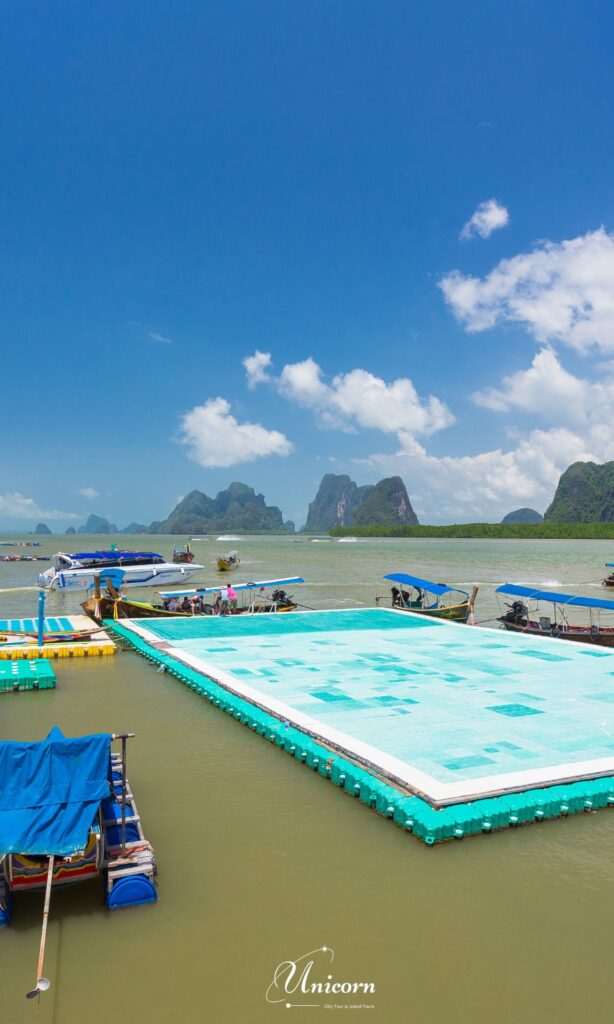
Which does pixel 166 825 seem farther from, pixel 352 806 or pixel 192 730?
pixel 192 730

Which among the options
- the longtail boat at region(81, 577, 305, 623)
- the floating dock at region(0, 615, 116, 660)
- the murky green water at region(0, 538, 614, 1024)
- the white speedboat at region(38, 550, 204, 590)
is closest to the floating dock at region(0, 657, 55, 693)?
the floating dock at region(0, 615, 116, 660)

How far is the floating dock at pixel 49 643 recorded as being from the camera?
1834 cm

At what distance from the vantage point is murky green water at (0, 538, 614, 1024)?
5.45 meters

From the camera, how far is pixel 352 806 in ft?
29.1

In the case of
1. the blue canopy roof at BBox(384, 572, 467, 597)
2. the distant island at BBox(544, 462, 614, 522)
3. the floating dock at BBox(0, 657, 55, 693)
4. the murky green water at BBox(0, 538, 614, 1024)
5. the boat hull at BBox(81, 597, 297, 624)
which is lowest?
the murky green water at BBox(0, 538, 614, 1024)

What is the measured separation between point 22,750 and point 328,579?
45.6m

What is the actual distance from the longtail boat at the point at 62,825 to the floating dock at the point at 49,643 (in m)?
12.6

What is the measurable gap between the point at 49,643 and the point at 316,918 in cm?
1502

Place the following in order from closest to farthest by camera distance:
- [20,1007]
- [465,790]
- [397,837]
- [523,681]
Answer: [20,1007], [397,837], [465,790], [523,681]

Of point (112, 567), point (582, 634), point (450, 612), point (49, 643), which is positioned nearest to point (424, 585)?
point (450, 612)

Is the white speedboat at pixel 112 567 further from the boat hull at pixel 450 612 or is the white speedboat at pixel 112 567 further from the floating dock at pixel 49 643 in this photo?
the boat hull at pixel 450 612

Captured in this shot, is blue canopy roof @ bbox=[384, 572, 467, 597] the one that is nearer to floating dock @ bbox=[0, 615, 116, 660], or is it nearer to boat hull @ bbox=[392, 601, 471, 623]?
boat hull @ bbox=[392, 601, 471, 623]

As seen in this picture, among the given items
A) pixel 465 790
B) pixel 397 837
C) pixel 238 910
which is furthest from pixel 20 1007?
pixel 465 790

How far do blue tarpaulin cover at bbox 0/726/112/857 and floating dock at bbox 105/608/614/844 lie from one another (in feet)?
12.1
